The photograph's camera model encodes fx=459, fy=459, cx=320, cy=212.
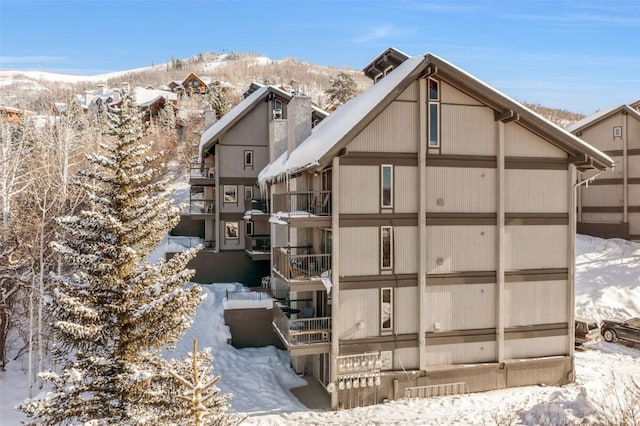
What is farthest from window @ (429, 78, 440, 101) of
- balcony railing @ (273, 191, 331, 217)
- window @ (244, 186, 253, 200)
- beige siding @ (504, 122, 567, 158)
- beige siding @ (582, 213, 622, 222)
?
beige siding @ (582, 213, 622, 222)

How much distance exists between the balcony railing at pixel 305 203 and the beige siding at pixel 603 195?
89.1ft

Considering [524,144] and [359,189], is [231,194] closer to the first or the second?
[359,189]

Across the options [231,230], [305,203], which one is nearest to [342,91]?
[231,230]

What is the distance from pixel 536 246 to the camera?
18547 millimetres

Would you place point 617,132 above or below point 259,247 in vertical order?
above

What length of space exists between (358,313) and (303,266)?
12.3 ft

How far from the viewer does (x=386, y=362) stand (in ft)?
56.5

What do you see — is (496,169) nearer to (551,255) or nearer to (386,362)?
(551,255)

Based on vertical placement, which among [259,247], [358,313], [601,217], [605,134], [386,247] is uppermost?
[605,134]

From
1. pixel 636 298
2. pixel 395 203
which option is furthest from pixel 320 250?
pixel 636 298

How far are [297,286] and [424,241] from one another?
516cm

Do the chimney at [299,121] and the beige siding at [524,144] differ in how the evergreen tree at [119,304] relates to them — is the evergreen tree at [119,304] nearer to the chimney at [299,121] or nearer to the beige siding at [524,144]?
the chimney at [299,121]

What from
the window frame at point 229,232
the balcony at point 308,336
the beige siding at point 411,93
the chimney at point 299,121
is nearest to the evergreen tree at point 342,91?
the window frame at point 229,232

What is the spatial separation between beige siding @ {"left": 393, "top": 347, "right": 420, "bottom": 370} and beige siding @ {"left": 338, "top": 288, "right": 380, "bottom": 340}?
1.15 meters
